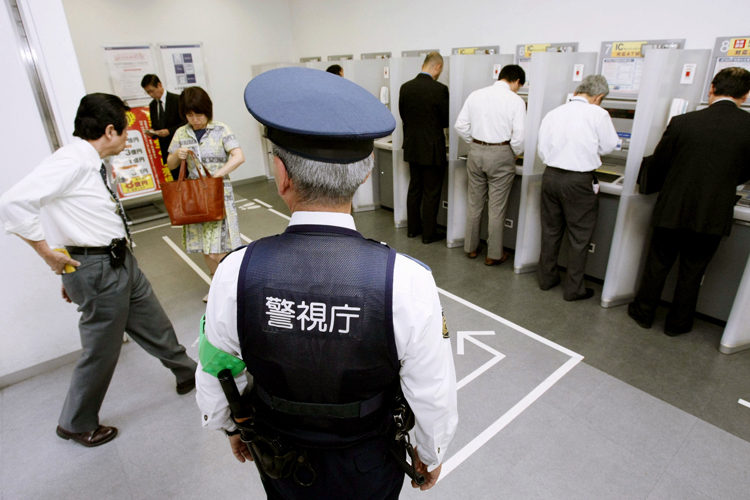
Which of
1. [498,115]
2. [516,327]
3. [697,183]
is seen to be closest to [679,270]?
[697,183]

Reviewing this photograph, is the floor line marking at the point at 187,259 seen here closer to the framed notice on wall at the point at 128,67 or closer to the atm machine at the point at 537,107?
the framed notice on wall at the point at 128,67

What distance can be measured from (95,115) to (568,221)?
3046mm

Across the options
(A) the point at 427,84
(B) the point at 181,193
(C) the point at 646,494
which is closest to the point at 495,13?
(A) the point at 427,84

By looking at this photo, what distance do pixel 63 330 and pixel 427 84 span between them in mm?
3436

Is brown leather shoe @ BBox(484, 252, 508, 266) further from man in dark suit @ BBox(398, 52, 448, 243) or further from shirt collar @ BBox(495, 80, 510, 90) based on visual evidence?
shirt collar @ BBox(495, 80, 510, 90)

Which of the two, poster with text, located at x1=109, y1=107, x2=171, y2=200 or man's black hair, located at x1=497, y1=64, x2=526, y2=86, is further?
poster with text, located at x1=109, y1=107, x2=171, y2=200

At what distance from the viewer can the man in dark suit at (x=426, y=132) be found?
405cm

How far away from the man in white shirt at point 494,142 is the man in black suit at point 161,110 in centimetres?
341

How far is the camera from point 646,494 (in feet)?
6.20

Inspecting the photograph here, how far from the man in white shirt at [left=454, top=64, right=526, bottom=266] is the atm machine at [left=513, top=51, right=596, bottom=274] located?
0.18 meters

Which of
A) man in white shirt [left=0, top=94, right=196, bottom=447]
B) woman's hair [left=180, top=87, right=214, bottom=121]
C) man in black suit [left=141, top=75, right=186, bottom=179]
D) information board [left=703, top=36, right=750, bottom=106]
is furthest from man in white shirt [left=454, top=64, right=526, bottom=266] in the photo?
man in black suit [left=141, top=75, right=186, bottom=179]

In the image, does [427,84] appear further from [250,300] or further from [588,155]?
[250,300]

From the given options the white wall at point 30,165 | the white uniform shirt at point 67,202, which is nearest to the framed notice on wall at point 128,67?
the white wall at point 30,165

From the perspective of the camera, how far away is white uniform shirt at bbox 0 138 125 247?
1734mm
